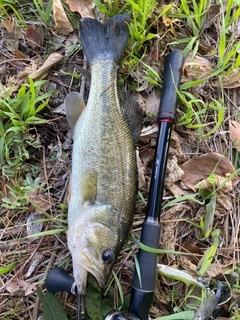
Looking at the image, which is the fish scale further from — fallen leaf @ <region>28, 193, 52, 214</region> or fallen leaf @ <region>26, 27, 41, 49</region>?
fallen leaf @ <region>26, 27, 41, 49</region>

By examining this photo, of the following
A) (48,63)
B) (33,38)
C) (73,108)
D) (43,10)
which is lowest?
(73,108)

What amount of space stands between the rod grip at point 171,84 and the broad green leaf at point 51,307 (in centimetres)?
161

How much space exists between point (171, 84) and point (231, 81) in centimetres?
65

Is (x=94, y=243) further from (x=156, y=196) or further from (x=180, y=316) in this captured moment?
(x=180, y=316)

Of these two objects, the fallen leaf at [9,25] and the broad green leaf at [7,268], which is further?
the fallen leaf at [9,25]

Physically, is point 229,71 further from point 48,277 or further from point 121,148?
point 48,277

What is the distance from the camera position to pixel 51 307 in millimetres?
2746

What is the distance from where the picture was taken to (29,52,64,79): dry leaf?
321 centimetres

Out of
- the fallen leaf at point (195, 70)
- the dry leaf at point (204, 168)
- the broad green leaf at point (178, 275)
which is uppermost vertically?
the fallen leaf at point (195, 70)

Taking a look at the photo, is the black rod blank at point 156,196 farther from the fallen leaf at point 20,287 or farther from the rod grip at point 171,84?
the fallen leaf at point 20,287

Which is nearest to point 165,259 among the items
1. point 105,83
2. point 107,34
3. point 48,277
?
point 48,277

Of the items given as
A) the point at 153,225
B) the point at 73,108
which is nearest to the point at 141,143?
the point at 73,108

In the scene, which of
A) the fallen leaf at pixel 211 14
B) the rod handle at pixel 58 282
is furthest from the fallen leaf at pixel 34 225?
the fallen leaf at pixel 211 14

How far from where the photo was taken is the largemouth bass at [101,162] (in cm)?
263
